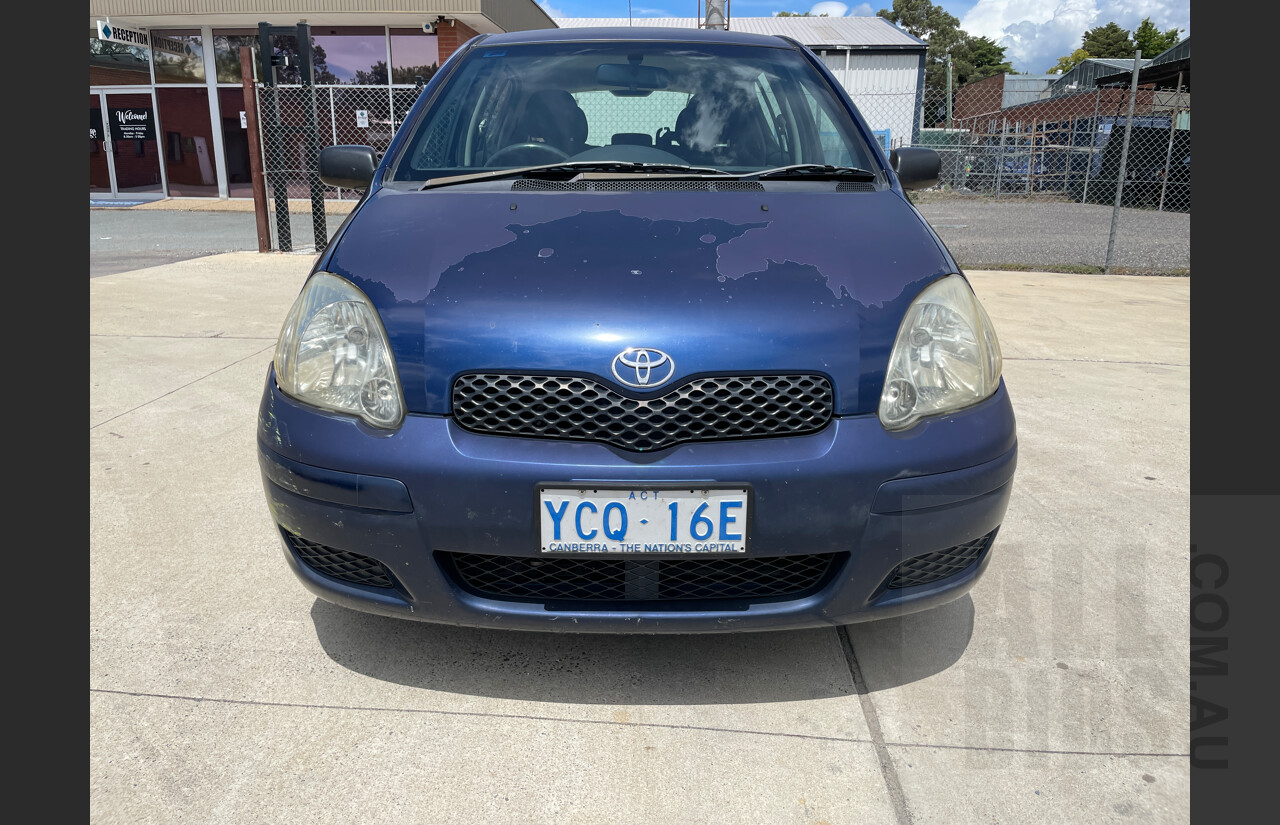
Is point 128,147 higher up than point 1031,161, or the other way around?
point 128,147

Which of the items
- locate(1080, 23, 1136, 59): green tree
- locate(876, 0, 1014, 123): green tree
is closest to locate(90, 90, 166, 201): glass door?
locate(876, 0, 1014, 123): green tree

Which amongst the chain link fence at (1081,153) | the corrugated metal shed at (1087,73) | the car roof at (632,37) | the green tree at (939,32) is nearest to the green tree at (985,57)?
the green tree at (939,32)

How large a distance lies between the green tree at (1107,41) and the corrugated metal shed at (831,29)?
51789 millimetres

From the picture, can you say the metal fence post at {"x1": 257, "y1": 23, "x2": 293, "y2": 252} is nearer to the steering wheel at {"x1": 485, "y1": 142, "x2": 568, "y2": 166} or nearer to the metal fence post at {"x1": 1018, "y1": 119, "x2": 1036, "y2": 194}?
the steering wheel at {"x1": 485, "y1": 142, "x2": 568, "y2": 166}

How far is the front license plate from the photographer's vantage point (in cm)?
163

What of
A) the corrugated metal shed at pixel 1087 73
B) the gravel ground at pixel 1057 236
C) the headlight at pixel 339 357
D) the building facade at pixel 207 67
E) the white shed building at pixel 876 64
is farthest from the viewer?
the corrugated metal shed at pixel 1087 73

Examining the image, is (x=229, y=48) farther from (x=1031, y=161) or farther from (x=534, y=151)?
(x=1031, y=161)

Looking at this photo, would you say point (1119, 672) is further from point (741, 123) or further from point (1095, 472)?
point (741, 123)

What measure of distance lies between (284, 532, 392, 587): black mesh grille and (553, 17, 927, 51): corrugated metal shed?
2633 cm

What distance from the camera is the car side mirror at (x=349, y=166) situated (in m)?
2.62

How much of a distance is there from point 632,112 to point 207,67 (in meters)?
17.2

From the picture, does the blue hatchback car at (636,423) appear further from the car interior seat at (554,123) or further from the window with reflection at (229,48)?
the window with reflection at (229,48)

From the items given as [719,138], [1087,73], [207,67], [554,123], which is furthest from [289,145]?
[1087,73]

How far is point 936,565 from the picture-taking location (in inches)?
72.0
